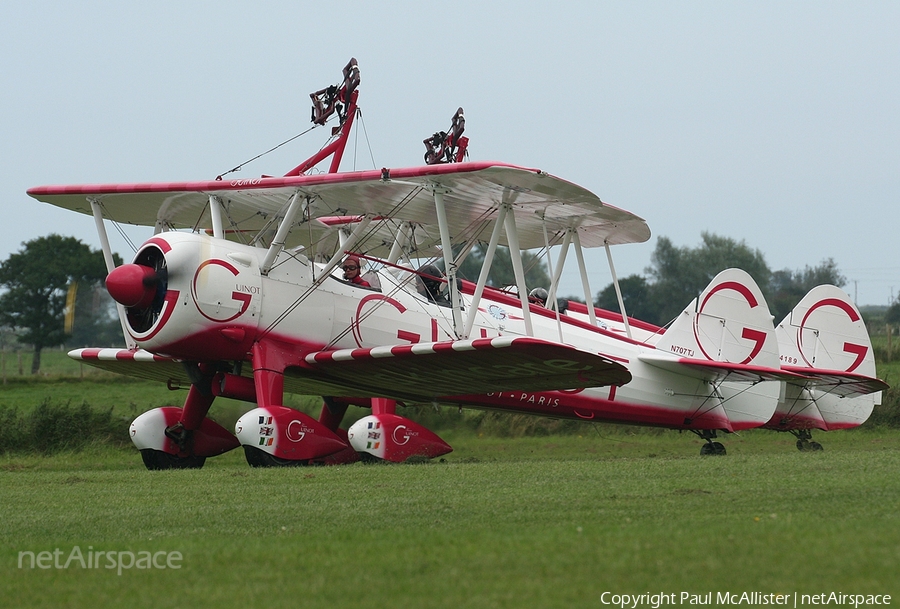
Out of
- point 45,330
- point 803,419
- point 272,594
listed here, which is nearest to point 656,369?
point 803,419

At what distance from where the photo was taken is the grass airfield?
5.08m

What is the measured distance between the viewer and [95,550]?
643 centimetres

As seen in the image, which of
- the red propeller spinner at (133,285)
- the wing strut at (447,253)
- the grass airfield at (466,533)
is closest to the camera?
the grass airfield at (466,533)

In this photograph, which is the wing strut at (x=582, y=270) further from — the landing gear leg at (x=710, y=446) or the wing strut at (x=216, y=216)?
the wing strut at (x=216, y=216)

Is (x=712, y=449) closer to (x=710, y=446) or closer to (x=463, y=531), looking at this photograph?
(x=710, y=446)

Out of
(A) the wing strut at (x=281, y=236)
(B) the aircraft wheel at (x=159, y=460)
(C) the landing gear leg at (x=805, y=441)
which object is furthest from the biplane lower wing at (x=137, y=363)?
(C) the landing gear leg at (x=805, y=441)

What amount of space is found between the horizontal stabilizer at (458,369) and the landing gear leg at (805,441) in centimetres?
505

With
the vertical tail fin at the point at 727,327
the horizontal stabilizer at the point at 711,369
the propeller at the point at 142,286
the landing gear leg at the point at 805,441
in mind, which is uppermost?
the propeller at the point at 142,286

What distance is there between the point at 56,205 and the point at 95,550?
1028cm

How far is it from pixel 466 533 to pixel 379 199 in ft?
26.1

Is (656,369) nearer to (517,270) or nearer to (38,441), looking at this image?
(517,270)

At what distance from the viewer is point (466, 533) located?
21.3 feet

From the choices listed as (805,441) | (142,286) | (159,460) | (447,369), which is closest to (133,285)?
(142,286)

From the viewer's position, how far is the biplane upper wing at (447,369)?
12719 mm
